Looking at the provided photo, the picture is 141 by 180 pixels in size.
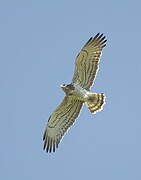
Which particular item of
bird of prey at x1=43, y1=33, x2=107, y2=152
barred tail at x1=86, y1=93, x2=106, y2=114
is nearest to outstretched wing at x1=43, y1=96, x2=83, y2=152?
bird of prey at x1=43, y1=33, x2=107, y2=152

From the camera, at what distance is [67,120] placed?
1252 cm

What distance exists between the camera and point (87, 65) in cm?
1240

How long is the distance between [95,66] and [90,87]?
24.9 inches

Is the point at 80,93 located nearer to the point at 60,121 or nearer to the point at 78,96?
the point at 78,96

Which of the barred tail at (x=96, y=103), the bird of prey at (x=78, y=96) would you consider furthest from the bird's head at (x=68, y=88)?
the barred tail at (x=96, y=103)

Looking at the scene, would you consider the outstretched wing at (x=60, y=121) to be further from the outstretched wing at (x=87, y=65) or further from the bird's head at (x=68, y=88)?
the outstretched wing at (x=87, y=65)

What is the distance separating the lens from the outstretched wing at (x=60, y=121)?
40.6 feet

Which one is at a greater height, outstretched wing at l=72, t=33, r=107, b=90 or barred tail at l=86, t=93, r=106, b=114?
outstretched wing at l=72, t=33, r=107, b=90

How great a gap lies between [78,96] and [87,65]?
99 centimetres

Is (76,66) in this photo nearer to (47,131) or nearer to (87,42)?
(87,42)

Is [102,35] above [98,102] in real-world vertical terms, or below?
above

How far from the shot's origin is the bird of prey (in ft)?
39.9

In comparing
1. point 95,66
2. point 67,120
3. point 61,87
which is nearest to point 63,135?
point 67,120

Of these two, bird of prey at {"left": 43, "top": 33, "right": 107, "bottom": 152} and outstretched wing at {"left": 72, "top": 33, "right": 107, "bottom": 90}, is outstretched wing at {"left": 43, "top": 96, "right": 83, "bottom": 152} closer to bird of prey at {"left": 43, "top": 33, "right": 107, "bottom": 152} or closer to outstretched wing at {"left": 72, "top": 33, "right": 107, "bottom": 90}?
bird of prey at {"left": 43, "top": 33, "right": 107, "bottom": 152}
